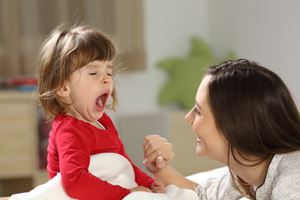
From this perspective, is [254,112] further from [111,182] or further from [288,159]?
[111,182]

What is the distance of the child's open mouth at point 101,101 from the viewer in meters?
1.47

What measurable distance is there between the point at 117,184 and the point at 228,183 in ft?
1.17

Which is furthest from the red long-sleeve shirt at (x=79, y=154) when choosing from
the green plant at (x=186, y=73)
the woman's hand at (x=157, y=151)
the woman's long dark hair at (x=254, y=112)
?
the green plant at (x=186, y=73)

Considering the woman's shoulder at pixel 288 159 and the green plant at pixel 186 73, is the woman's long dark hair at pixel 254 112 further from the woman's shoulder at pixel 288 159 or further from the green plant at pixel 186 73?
the green plant at pixel 186 73

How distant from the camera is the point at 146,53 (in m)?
4.25

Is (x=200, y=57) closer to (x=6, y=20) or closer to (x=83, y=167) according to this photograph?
(x=6, y=20)

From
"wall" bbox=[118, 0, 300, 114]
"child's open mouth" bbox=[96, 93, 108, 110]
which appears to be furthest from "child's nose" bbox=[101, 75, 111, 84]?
"wall" bbox=[118, 0, 300, 114]

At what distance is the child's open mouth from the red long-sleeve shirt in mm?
59

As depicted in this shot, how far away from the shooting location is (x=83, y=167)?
132 centimetres

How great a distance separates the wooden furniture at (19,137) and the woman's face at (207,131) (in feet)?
7.25

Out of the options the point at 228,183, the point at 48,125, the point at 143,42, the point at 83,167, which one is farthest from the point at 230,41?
the point at 83,167

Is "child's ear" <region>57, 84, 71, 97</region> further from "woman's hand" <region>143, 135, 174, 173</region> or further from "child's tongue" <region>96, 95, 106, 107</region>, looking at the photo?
"woman's hand" <region>143, 135, 174, 173</region>

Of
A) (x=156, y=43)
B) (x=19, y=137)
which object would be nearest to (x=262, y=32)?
(x=156, y=43)

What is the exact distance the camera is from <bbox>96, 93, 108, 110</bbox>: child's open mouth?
1.47 meters
